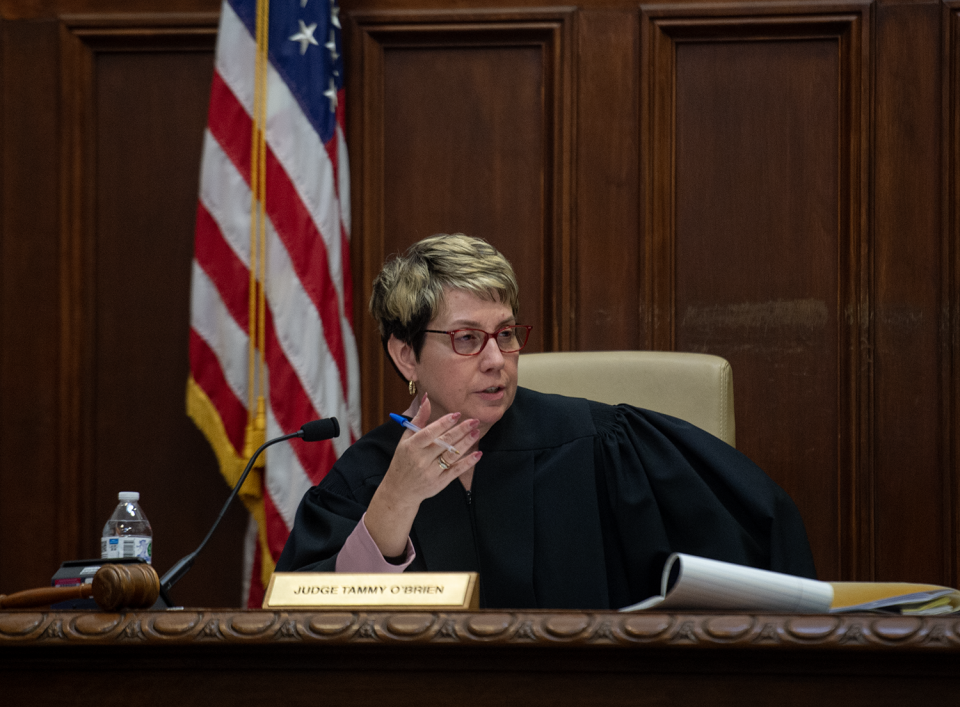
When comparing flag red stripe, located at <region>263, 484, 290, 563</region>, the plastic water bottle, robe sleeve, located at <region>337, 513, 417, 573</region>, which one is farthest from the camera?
flag red stripe, located at <region>263, 484, 290, 563</region>

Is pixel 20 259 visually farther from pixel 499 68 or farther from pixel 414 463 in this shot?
pixel 414 463

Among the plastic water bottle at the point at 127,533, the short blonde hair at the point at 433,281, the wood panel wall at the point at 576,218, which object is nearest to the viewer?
the short blonde hair at the point at 433,281

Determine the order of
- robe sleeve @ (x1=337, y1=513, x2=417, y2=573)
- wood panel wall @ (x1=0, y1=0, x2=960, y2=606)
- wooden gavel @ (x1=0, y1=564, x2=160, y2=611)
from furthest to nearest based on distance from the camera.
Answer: wood panel wall @ (x1=0, y1=0, x2=960, y2=606) < robe sleeve @ (x1=337, y1=513, x2=417, y2=573) < wooden gavel @ (x1=0, y1=564, x2=160, y2=611)

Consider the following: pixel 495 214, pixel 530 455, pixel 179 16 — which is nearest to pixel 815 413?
pixel 495 214

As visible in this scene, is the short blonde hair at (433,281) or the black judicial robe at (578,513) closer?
the black judicial robe at (578,513)

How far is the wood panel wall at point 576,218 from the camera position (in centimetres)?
278

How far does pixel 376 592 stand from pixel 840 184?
7.48 ft

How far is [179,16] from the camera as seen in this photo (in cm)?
291

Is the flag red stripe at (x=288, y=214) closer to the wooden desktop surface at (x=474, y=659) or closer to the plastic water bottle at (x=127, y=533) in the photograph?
the plastic water bottle at (x=127, y=533)

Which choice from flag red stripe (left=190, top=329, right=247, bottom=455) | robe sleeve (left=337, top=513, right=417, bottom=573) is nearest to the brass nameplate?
robe sleeve (left=337, top=513, right=417, bottom=573)

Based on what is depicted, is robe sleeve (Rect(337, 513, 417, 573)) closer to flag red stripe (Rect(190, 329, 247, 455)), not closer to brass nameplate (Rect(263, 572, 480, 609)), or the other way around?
brass nameplate (Rect(263, 572, 480, 609))

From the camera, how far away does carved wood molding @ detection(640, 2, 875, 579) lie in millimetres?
2783

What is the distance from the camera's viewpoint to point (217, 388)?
Answer: 2.68 metres

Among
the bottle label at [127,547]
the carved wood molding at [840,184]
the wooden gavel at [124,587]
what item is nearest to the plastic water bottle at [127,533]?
the bottle label at [127,547]
